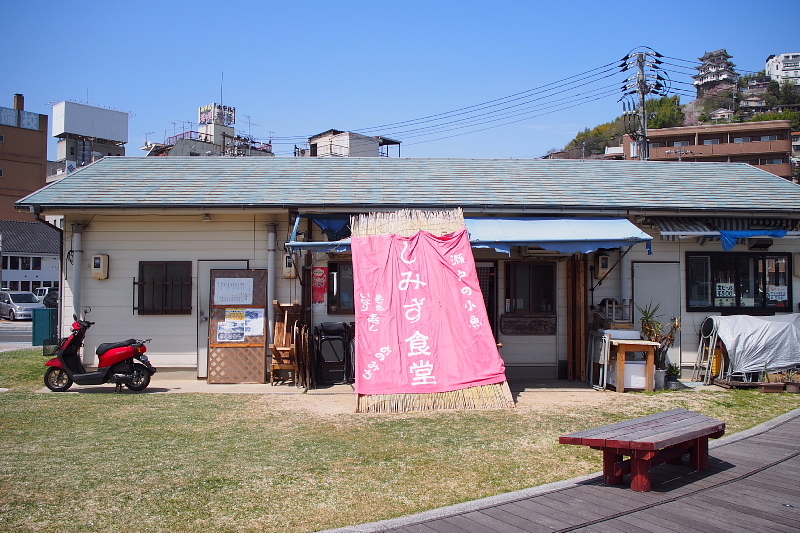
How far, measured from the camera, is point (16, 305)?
31.9m

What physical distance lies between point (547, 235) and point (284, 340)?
4.84m

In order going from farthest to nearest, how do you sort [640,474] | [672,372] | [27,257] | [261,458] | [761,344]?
[27,257]
[672,372]
[761,344]
[261,458]
[640,474]

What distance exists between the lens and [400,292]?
9.77 metres

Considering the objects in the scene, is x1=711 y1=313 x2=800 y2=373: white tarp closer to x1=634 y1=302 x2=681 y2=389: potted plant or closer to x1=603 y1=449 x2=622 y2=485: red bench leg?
x1=634 y1=302 x2=681 y2=389: potted plant

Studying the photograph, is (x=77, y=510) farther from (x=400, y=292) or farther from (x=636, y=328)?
(x=636, y=328)

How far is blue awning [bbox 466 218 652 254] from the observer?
10.2m

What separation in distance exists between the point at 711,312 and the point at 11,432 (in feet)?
38.2

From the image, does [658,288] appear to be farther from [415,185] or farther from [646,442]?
[646,442]

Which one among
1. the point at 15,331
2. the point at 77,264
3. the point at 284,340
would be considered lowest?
the point at 15,331

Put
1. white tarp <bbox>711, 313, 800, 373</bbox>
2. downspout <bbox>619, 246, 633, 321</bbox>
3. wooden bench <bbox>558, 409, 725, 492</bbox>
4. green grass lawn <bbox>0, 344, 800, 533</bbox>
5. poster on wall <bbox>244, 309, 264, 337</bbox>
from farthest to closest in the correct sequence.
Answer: downspout <bbox>619, 246, 633, 321</bbox> → poster on wall <bbox>244, 309, 264, 337</bbox> → white tarp <bbox>711, 313, 800, 373</bbox> → wooden bench <bbox>558, 409, 725, 492</bbox> → green grass lawn <bbox>0, 344, 800, 533</bbox>

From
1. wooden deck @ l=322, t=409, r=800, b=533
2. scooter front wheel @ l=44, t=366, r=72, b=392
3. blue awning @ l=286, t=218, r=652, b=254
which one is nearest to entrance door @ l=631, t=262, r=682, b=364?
blue awning @ l=286, t=218, r=652, b=254

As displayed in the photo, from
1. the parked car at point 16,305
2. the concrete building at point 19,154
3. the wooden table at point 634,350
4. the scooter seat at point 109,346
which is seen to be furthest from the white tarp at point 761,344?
the concrete building at point 19,154

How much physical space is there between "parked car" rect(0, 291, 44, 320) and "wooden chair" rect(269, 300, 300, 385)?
25291 mm

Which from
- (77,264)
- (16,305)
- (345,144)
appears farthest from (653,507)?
(16,305)
